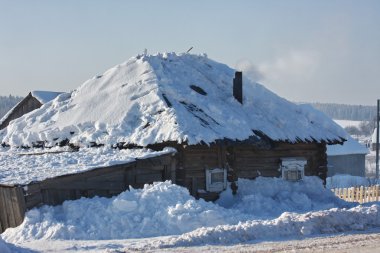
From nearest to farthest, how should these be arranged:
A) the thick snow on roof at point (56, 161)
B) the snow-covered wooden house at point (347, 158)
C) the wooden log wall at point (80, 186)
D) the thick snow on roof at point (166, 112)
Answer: the wooden log wall at point (80, 186) < the thick snow on roof at point (56, 161) < the thick snow on roof at point (166, 112) < the snow-covered wooden house at point (347, 158)

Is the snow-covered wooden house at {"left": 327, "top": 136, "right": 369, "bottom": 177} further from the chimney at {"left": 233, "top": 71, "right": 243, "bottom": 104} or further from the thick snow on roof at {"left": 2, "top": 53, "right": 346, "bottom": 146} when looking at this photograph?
the chimney at {"left": 233, "top": 71, "right": 243, "bottom": 104}

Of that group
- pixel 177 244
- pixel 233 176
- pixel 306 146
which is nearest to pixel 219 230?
pixel 177 244

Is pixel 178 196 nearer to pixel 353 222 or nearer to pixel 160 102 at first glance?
pixel 353 222

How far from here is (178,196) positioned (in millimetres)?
11648

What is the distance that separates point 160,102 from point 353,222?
24.5 ft

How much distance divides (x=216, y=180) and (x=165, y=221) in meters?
5.25

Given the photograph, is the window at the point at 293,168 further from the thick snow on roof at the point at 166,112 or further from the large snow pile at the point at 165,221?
the large snow pile at the point at 165,221

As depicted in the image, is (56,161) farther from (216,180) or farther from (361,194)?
(361,194)

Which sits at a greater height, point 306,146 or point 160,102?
point 160,102

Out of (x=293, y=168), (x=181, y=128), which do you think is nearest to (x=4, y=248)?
(x=181, y=128)

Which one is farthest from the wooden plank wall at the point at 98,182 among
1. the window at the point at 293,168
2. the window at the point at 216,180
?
the window at the point at 293,168

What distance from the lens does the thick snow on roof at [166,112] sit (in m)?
15.4

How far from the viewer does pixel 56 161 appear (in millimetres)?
13500

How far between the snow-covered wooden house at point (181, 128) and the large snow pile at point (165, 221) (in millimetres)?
1221
